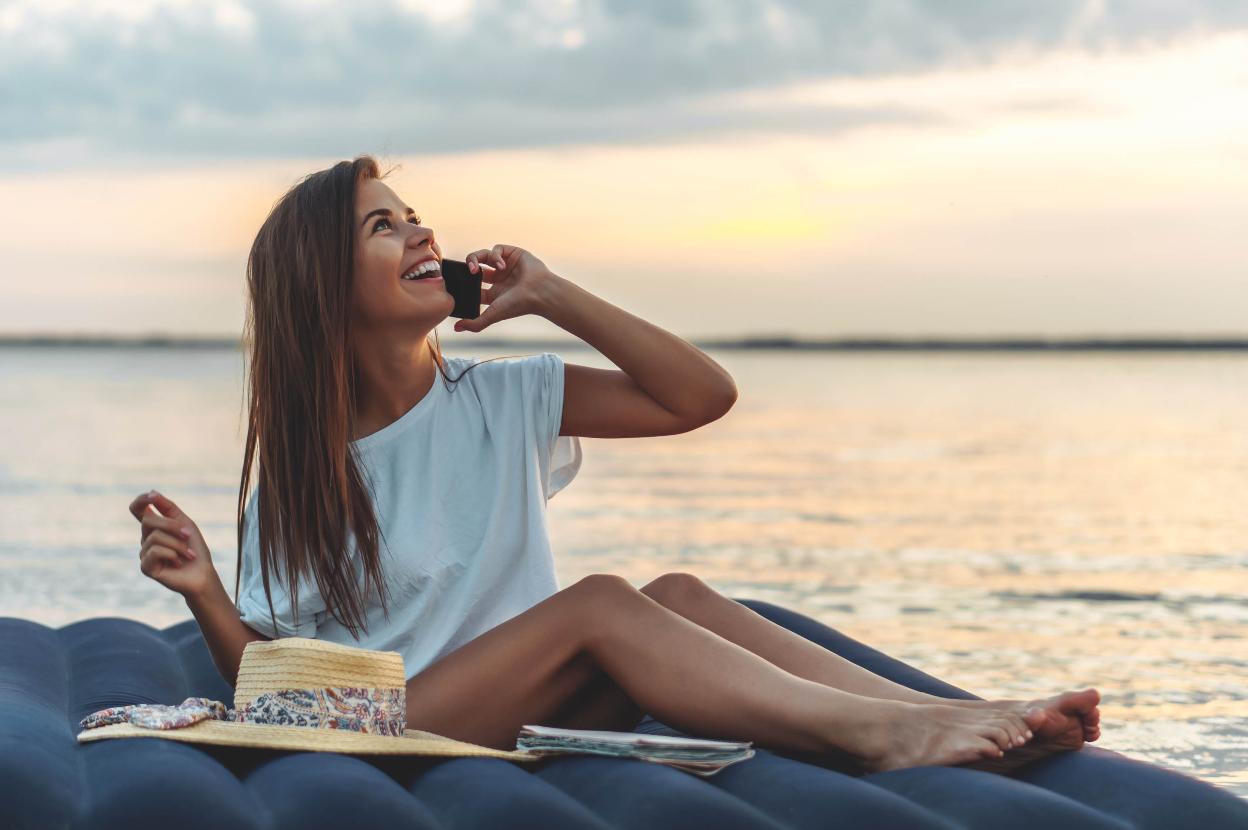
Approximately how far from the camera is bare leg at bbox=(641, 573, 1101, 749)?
241 cm

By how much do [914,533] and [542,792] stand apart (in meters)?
5.68

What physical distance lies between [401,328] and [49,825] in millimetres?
1153

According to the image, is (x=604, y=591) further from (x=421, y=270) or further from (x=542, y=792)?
(x=421, y=270)

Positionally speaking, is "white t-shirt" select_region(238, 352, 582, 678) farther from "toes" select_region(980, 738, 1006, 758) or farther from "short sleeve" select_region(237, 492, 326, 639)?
"toes" select_region(980, 738, 1006, 758)

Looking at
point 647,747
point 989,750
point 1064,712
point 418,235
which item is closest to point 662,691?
point 647,747

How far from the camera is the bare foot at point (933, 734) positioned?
2.35 m

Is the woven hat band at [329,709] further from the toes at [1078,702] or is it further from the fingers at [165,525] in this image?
the toes at [1078,702]

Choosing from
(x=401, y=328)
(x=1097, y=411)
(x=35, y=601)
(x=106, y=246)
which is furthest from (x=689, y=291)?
(x=401, y=328)

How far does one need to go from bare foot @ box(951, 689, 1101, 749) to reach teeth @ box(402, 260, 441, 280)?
1.26 metres

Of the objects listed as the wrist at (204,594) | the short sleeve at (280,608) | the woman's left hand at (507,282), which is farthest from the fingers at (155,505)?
the woman's left hand at (507,282)

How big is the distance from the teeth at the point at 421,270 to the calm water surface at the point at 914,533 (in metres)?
0.48

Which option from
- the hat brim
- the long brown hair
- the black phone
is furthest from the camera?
the black phone

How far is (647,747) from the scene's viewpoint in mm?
2373

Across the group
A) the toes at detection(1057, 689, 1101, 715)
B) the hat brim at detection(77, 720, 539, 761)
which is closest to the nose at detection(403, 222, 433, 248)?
the hat brim at detection(77, 720, 539, 761)
